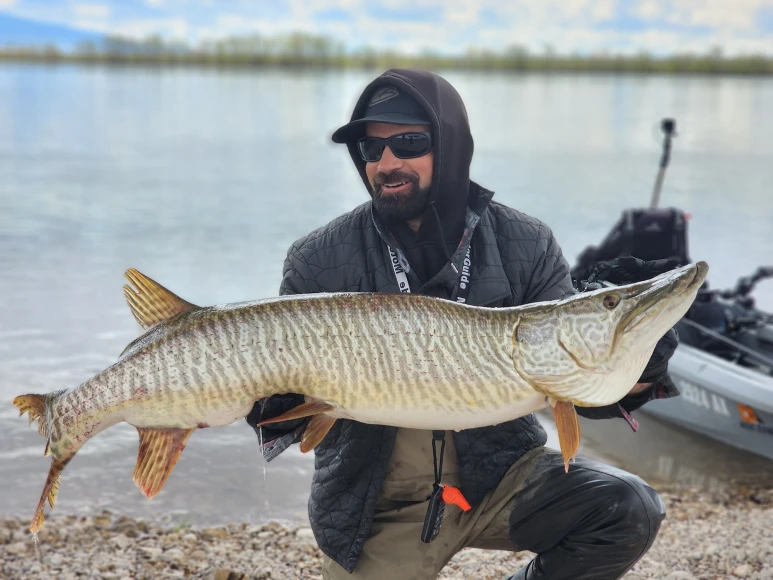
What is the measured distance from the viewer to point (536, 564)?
10.2ft

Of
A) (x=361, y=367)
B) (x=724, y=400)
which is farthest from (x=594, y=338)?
(x=724, y=400)

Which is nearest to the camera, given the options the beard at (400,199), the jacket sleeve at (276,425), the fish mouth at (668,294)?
the fish mouth at (668,294)

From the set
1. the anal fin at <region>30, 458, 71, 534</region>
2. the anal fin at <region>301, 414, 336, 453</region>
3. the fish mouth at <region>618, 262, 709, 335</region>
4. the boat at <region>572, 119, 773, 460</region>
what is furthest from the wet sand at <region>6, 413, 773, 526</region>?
the fish mouth at <region>618, 262, 709, 335</region>

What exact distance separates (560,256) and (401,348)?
3.46ft

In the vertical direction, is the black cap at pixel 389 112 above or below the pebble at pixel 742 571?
above

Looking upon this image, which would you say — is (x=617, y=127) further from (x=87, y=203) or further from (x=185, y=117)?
(x=87, y=203)

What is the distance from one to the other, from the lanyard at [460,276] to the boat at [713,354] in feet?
9.58

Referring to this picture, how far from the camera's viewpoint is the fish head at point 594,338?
8.27ft

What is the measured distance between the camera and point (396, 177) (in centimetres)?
343

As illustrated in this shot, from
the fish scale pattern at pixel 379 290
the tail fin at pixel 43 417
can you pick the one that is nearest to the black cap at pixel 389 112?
the fish scale pattern at pixel 379 290

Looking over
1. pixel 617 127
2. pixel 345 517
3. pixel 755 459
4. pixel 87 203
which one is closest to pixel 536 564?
pixel 345 517

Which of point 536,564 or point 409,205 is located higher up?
point 409,205

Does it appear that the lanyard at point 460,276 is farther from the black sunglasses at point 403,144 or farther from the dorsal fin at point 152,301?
the dorsal fin at point 152,301

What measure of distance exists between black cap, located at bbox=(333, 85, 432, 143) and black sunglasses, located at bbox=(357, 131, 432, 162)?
0.06 metres
